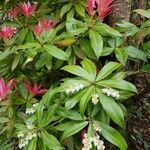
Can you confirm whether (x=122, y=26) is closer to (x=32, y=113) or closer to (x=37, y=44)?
(x=37, y=44)

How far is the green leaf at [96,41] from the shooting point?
55.7 inches

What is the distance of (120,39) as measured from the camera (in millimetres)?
1558

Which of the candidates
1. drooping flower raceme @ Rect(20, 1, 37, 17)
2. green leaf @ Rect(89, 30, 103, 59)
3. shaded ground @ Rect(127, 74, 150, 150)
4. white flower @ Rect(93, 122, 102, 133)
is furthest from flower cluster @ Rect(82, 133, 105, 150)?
shaded ground @ Rect(127, 74, 150, 150)

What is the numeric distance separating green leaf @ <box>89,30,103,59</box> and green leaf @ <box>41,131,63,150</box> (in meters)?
0.37

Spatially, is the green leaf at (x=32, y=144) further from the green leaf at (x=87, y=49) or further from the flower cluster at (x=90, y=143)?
the green leaf at (x=87, y=49)

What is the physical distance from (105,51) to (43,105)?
34 cm

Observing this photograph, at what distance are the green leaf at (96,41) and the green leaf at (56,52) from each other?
0.41 feet

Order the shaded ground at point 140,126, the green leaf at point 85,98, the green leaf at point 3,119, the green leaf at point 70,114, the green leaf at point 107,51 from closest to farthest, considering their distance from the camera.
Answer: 1. the green leaf at point 85,98
2. the green leaf at point 70,114
3. the green leaf at point 107,51
4. the green leaf at point 3,119
5. the shaded ground at point 140,126

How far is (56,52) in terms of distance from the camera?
4.72ft

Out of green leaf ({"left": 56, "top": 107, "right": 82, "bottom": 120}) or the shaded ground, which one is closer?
green leaf ({"left": 56, "top": 107, "right": 82, "bottom": 120})

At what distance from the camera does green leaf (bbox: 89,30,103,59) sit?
1416mm

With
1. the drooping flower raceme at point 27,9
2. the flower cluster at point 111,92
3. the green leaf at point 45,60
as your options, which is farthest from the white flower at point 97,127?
the drooping flower raceme at point 27,9

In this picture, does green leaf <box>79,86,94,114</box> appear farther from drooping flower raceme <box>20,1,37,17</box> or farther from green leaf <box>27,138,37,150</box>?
drooping flower raceme <box>20,1,37,17</box>

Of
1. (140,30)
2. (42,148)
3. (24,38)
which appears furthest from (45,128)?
(140,30)
